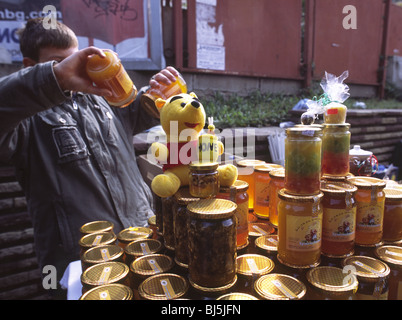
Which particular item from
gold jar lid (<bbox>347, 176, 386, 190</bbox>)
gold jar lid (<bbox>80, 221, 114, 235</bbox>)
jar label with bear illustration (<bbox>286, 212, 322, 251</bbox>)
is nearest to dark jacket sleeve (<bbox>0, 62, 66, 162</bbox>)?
gold jar lid (<bbox>80, 221, 114, 235</bbox>)

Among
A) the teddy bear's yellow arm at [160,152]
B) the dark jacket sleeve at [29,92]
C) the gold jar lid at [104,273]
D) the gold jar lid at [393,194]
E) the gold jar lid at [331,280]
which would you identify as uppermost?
the dark jacket sleeve at [29,92]

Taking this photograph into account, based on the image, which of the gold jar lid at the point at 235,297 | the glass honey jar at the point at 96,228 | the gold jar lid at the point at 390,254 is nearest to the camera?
the gold jar lid at the point at 235,297

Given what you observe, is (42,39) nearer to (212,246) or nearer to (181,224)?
(181,224)

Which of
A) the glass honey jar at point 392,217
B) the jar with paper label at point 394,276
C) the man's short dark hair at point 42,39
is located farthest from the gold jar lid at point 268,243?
the man's short dark hair at point 42,39

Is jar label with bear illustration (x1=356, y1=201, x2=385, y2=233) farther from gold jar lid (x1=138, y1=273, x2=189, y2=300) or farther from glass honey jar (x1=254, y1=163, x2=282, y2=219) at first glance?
gold jar lid (x1=138, y1=273, x2=189, y2=300)

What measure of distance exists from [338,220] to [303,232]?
0.18 m

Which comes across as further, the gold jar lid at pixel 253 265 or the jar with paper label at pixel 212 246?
the gold jar lid at pixel 253 265

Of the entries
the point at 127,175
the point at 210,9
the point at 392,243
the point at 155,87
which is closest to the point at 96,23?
the point at 210,9

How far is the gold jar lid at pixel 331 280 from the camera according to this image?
0.93 metres

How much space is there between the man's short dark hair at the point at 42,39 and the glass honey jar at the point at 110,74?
27.4 inches

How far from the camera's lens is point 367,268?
1.05 meters

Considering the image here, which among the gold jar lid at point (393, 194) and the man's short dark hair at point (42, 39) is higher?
the man's short dark hair at point (42, 39)

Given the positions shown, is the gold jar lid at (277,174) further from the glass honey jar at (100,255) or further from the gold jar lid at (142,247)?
the glass honey jar at (100,255)

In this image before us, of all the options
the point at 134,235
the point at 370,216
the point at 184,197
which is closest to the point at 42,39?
the point at 134,235
